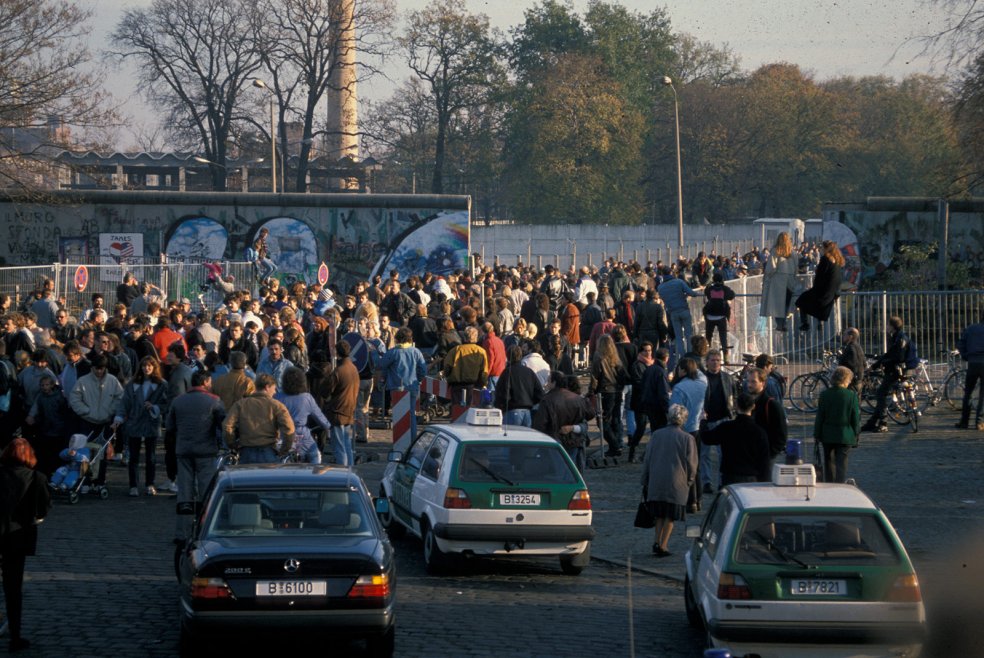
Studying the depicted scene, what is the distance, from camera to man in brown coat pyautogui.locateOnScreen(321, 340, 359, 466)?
17000 millimetres

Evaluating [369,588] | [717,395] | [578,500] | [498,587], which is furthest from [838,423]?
[369,588]

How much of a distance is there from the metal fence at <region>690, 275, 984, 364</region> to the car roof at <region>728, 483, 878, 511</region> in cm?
1445

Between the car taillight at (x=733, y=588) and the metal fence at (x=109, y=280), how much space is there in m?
22.9

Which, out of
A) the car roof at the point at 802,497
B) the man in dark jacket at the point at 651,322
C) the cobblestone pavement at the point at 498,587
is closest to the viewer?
the car roof at the point at 802,497

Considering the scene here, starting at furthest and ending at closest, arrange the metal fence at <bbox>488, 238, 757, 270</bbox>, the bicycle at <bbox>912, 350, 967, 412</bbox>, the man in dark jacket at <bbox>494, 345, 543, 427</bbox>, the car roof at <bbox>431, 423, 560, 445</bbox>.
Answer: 1. the metal fence at <bbox>488, 238, 757, 270</bbox>
2. the bicycle at <bbox>912, 350, 967, 412</bbox>
3. the man in dark jacket at <bbox>494, 345, 543, 427</bbox>
4. the car roof at <bbox>431, 423, 560, 445</bbox>

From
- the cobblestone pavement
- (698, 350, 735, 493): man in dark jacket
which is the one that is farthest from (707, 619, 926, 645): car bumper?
(698, 350, 735, 493): man in dark jacket

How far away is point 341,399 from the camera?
1698cm

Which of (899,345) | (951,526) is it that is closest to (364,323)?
(899,345)

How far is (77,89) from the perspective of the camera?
37.2 metres

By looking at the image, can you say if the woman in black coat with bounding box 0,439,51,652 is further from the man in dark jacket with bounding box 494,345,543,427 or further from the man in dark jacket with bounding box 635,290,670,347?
the man in dark jacket with bounding box 635,290,670,347

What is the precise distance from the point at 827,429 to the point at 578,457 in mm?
3155

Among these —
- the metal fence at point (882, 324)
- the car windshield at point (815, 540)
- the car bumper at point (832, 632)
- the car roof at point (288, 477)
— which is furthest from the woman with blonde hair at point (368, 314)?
the car bumper at point (832, 632)

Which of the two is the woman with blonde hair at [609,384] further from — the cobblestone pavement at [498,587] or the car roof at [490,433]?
the car roof at [490,433]

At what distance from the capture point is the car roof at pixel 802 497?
30.0ft
